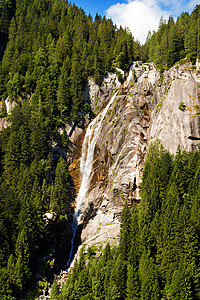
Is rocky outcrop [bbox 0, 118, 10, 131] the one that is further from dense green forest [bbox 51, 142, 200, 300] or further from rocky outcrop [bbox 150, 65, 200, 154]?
dense green forest [bbox 51, 142, 200, 300]

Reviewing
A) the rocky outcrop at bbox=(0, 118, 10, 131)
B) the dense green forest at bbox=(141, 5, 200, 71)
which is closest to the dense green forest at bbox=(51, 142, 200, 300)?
the dense green forest at bbox=(141, 5, 200, 71)

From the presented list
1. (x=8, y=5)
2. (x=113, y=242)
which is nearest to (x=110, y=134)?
(x=113, y=242)

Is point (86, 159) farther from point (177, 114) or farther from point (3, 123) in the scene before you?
point (3, 123)

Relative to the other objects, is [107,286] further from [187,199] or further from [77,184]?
[77,184]

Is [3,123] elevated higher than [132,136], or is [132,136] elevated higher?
[3,123]

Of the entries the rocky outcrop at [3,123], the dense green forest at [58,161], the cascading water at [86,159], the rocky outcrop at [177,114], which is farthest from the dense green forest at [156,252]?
the rocky outcrop at [3,123]

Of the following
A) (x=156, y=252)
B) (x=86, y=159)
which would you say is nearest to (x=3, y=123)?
(x=86, y=159)
